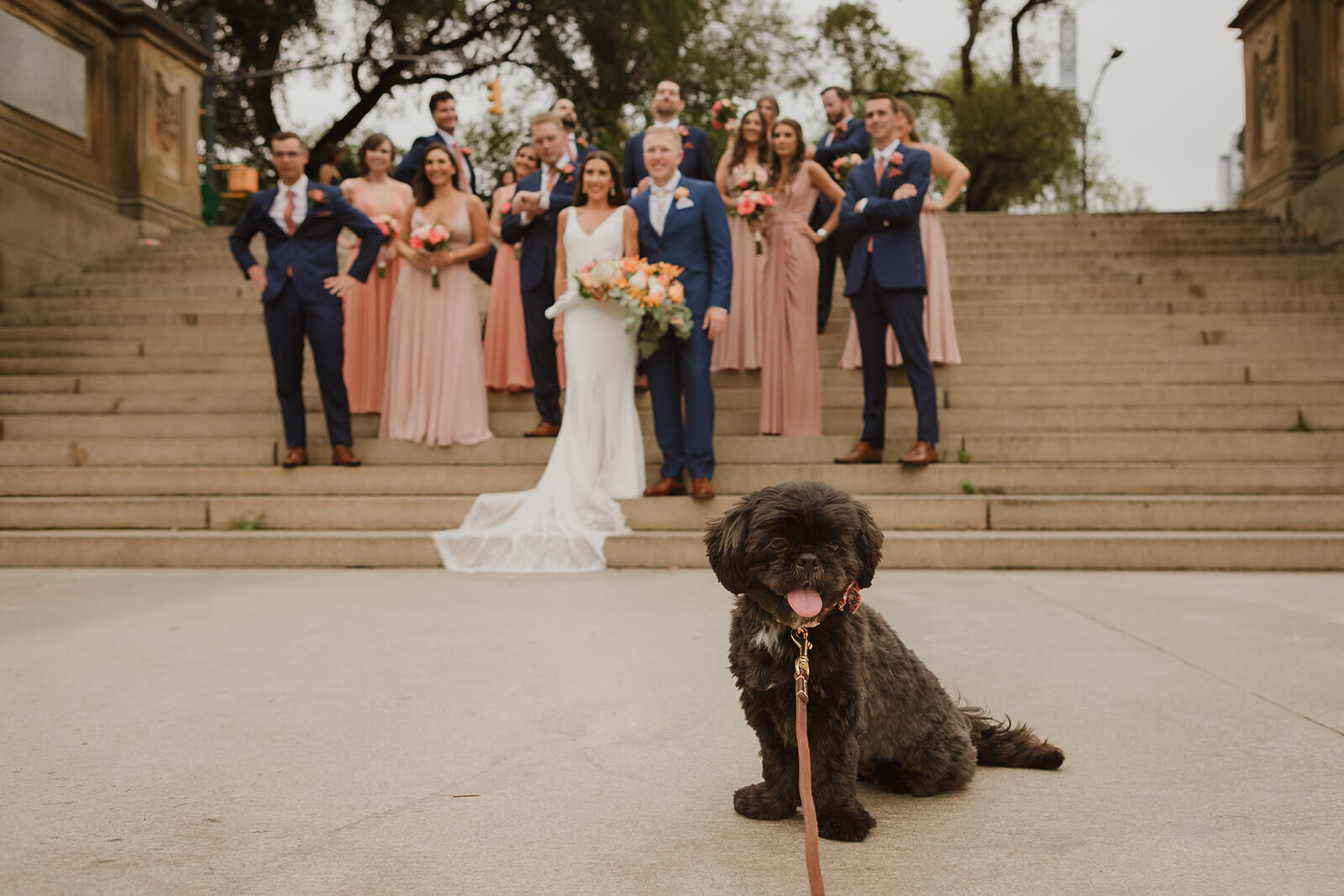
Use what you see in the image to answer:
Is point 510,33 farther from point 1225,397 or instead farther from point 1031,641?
point 1031,641

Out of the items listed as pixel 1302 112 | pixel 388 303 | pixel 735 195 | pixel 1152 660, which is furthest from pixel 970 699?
pixel 1302 112

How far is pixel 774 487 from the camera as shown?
2850 mm

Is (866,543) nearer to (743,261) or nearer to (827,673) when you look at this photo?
(827,673)

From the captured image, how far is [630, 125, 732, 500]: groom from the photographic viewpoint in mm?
8859

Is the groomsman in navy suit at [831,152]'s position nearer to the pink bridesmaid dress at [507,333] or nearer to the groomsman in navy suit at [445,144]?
the pink bridesmaid dress at [507,333]

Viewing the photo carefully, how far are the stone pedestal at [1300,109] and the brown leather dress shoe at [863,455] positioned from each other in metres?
10.0

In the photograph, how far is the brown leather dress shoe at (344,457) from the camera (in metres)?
9.64

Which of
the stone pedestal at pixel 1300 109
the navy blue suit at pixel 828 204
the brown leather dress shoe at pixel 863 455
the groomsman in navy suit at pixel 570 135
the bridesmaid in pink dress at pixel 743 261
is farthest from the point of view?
the stone pedestal at pixel 1300 109

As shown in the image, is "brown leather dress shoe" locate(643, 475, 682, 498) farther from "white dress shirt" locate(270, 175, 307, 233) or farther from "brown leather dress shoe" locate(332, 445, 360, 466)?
"white dress shirt" locate(270, 175, 307, 233)

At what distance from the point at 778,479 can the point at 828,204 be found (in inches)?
143

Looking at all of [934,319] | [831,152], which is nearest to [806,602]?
[934,319]

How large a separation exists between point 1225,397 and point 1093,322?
7.50 ft

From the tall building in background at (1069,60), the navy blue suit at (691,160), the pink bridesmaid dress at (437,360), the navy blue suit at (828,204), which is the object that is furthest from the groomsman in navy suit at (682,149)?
the tall building in background at (1069,60)

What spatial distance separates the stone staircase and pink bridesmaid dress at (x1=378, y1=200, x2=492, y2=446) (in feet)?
0.80
